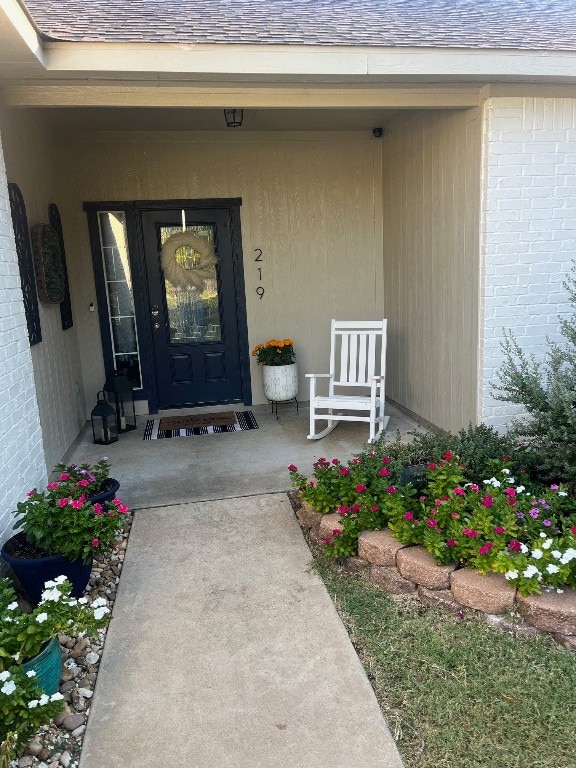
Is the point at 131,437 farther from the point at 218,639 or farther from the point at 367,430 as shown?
the point at 218,639

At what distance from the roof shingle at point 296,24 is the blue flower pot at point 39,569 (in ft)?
7.98

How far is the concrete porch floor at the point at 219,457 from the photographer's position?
360 cm

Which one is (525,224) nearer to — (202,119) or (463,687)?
(202,119)

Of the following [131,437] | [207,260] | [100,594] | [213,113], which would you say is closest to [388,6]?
[213,113]

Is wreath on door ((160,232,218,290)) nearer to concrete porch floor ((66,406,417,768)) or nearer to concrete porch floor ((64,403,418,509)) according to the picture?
concrete porch floor ((64,403,418,509))

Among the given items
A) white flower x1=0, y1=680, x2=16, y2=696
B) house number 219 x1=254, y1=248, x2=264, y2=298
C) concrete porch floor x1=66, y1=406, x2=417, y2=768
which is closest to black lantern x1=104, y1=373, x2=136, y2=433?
concrete porch floor x1=66, y1=406, x2=417, y2=768

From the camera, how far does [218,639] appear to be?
2207mm

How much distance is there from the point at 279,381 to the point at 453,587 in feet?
10.0

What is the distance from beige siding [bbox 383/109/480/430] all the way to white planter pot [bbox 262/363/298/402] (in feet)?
3.21

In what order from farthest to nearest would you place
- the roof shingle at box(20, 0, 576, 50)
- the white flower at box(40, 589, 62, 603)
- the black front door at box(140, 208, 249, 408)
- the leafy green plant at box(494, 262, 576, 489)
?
the black front door at box(140, 208, 249, 408) → the roof shingle at box(20, 0, 576, 50) → the leafy green plant at box(494, 262, 576, 489) → the white flower at box(40, 589, 62, 603)

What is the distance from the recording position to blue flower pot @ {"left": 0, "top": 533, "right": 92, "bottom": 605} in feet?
7.27

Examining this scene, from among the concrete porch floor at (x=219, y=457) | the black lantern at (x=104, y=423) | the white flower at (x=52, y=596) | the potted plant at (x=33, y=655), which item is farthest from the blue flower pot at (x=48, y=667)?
the black lantern at (x=104, y=423)

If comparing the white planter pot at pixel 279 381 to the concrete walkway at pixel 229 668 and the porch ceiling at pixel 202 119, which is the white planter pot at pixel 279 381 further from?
the concrete walkway at pixel 229 668

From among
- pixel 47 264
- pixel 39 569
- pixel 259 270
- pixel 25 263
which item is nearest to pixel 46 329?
pixel 47 264
